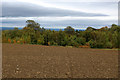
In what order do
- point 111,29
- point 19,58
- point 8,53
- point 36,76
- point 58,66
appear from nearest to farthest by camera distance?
point 36,76, point 58,66, point 19,58, point 8,53, point 111,29

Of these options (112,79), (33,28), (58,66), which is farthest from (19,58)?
(33,28)

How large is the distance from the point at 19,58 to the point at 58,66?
1380 millimetres

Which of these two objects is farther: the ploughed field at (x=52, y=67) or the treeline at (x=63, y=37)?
the treeline at (x=63, y=37)

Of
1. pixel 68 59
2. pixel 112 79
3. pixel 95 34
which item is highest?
pixel 95 34

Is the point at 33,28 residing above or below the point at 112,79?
above

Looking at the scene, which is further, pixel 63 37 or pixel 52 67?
pixel 63 37

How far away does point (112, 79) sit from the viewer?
3.32 metres

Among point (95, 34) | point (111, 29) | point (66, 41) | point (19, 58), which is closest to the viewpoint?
point (19, 58)

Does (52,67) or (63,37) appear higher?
(63,37)

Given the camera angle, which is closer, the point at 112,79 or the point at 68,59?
the point at 112,79

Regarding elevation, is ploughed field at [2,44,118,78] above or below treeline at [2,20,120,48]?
below

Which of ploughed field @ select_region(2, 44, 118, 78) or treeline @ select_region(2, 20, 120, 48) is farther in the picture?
treeline @ select_region(2, 20, 120, 48)

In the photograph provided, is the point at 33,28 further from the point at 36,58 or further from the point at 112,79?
the point at 112,79

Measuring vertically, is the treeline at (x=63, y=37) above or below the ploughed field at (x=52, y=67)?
above
